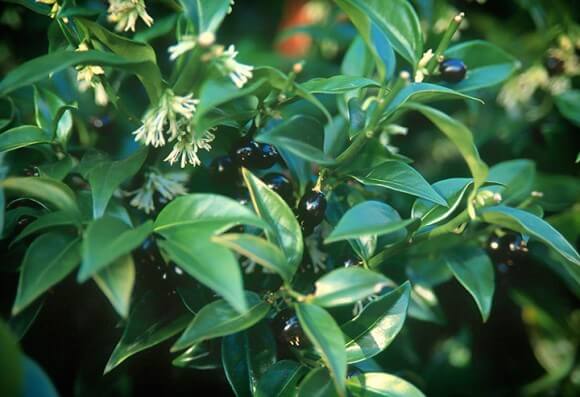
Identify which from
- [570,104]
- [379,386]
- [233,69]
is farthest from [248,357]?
[570,104]

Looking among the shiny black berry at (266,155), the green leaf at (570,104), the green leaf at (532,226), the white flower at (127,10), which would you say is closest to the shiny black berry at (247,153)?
the shiny black berry at (266,155)

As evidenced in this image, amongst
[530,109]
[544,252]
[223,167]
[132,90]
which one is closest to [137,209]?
[223,167]

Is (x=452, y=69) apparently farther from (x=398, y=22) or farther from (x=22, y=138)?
(x=22, y=138)

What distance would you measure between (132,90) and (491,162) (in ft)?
2.63

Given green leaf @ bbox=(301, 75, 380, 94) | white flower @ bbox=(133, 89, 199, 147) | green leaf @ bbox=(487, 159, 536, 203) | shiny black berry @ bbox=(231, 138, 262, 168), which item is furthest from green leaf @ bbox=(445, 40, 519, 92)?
white flower @ bbox=(133, 89, 199, 147)

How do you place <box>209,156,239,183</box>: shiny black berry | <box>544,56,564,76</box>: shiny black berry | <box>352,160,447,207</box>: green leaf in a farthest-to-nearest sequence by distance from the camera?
<box>544,56,564,76</box>: shiny black berry → <box>209,156,239,183</box>: shiny black berry → <box>352,160,447,207</box>: green leaf

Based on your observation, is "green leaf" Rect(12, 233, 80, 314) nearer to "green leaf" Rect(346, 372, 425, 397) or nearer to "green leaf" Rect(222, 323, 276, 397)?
"green leaf" Rect(222, 323, 276, 397)

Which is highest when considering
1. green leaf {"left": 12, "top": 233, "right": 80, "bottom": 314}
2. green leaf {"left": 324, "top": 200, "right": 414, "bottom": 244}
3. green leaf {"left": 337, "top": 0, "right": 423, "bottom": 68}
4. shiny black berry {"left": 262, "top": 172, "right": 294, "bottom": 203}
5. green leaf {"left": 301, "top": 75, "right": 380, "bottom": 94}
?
green leaf {"left": 337, "top": 0, "right": 423, "bottom": 68}

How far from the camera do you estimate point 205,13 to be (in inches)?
31.2

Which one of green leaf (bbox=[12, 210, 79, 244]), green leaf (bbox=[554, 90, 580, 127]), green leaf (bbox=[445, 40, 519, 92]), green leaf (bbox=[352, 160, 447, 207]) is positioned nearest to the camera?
green leaf (bbox=[12, 210, 79, 244])

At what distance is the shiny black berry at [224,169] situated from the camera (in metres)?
0.95

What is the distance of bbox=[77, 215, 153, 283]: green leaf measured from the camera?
2.01 feet

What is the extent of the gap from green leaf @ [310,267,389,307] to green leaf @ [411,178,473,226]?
0.17 meters

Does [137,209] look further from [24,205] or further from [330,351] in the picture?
[330,351]
